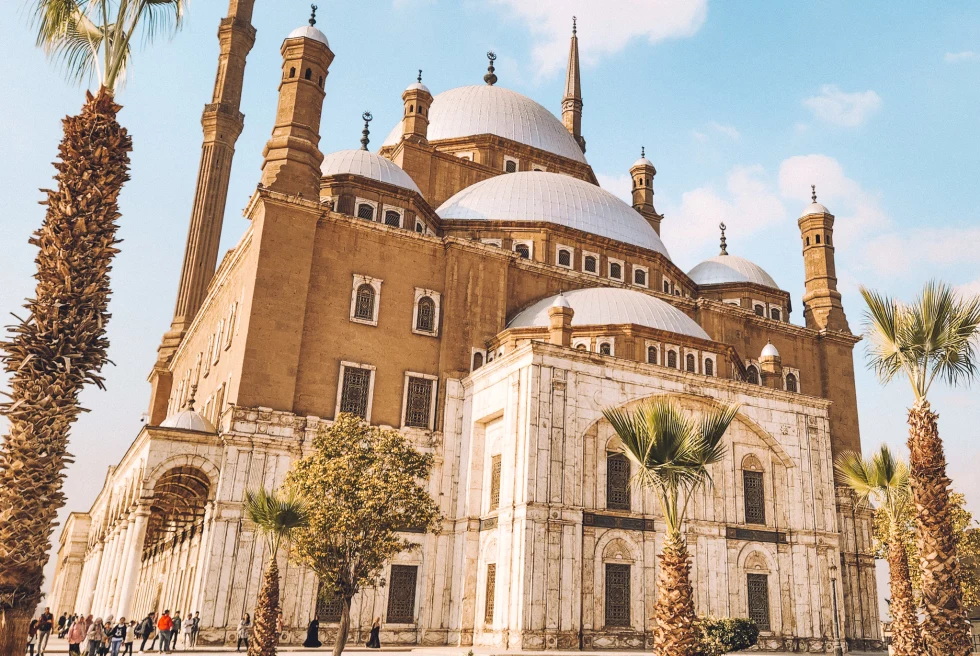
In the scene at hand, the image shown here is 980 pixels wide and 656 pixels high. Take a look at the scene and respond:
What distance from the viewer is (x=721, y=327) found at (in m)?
28.9

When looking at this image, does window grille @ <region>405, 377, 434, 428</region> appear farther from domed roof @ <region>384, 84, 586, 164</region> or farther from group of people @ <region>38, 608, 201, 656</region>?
domed roof @ <region>384, 84, 586, 164</region>

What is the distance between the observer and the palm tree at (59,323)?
Result: 8555 mm

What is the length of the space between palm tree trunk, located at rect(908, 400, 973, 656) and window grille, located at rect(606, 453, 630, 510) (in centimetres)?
995

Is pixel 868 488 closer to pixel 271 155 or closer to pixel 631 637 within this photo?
pixel 631 637

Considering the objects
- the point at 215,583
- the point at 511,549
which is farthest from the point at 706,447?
the point at 215,583

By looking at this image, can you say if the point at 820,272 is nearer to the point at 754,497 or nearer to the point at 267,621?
the point at 754,497

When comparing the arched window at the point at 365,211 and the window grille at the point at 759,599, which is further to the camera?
the arched window at the point at 365,211

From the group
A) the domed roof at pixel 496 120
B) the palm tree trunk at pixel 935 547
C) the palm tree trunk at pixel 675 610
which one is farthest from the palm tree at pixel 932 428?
the domed roof at pixel 496 120

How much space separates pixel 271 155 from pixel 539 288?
892 cm

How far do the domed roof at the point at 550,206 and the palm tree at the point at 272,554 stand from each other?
49.9ft

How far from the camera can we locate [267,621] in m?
13.4

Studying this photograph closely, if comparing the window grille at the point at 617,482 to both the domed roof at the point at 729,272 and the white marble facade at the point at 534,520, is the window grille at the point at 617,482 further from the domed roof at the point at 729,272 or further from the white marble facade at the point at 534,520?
the domed roof at the point at 729,272

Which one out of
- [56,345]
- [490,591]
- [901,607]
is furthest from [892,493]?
[56,345]

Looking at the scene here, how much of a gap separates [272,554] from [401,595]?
741 cm
